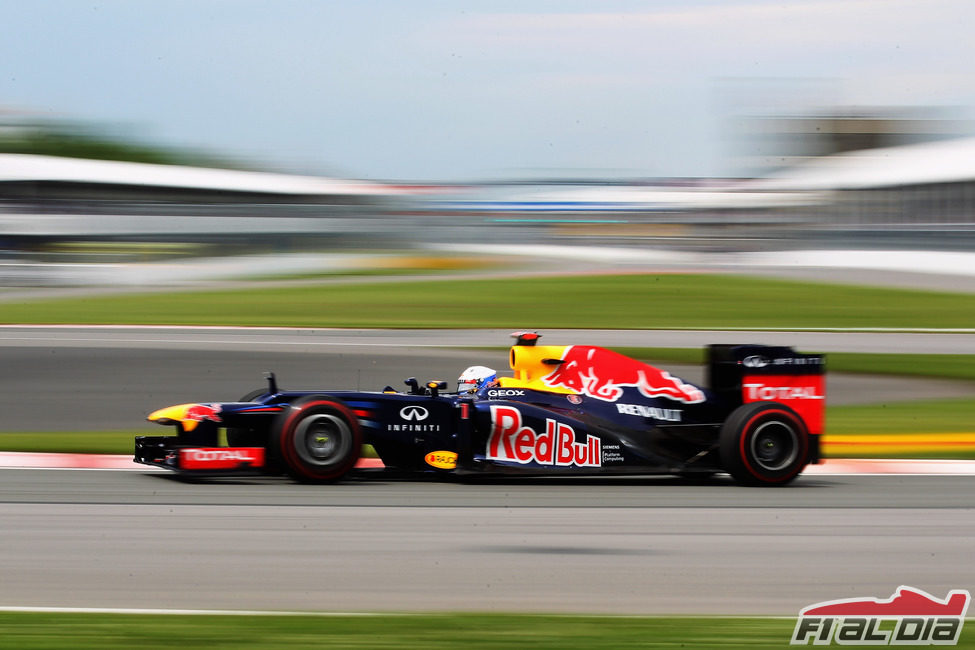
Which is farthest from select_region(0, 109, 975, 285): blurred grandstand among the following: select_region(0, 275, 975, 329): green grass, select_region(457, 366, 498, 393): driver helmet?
select_region(457, 366, 498, 393): driver helmet

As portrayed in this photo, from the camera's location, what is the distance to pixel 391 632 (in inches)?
184

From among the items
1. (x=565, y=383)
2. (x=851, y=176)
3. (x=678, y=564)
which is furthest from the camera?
(x=851, y=176)

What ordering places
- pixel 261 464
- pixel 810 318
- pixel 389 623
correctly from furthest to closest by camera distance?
pixel 810 318 → pixel 261 464 → pixel 389 623

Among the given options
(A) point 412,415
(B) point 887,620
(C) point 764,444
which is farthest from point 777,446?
(B) point 887,620

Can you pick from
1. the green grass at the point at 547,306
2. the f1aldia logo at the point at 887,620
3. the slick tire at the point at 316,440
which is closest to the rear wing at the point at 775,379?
the slick tire at the point at 316,440

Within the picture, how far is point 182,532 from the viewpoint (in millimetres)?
6598

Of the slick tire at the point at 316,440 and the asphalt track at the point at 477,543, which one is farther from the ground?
the slick tire at the point at 316,440

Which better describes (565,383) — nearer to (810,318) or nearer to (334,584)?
(334,584)

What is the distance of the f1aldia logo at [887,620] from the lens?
4.62 meters

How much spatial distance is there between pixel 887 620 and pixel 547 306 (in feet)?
75.4

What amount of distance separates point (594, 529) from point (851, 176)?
49.5 meters

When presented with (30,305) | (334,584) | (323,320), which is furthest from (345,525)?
(30,305)

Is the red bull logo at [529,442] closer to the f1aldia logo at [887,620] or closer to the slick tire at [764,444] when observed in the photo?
the slick tire at [764,444]

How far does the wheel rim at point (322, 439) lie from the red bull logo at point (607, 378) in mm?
1570
